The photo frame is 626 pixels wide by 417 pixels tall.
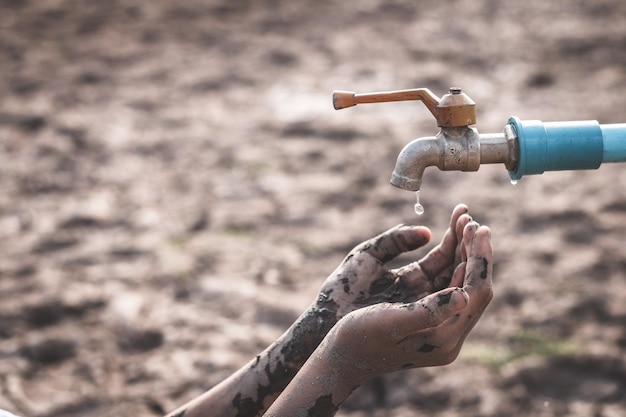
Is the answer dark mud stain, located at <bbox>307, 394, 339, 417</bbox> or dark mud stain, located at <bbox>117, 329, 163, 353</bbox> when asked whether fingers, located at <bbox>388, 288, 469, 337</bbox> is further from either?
dark mud stain, located at <bbox>117, 329, 163, 353</bbox>

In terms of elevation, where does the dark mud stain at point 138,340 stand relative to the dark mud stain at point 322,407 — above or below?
below

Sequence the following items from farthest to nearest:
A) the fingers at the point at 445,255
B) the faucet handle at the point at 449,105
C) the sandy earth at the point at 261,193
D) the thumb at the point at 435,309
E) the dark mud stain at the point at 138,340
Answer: the dark mud stain at the point at 138,340 < the sandy earth at the point at 261,193 < the fingers at the point at 445,255 < the faucet handle at the point at 449,105 < the thumb at the point at 435,309

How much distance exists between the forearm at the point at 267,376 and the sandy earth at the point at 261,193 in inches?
33.3

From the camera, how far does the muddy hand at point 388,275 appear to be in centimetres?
176

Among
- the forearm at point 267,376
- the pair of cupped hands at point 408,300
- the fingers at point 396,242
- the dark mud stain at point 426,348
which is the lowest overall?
the forearm at point 267,376

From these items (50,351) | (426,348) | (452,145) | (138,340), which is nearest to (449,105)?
(452,145)

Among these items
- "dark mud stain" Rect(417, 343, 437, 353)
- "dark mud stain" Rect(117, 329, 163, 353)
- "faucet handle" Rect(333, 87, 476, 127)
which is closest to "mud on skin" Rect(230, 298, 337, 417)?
"dark mud stain" Rect(417, 343, 437, 353)

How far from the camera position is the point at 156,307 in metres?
3.16

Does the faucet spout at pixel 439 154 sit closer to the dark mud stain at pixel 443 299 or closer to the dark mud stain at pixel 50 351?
the dark mud stain at pixel 443 299

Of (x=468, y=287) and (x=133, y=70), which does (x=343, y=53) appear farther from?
(x=468, y=287)

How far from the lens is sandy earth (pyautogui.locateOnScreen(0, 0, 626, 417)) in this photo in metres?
2.79

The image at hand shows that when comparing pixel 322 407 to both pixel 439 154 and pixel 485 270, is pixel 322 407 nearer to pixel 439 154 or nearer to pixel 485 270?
pixel 485 270

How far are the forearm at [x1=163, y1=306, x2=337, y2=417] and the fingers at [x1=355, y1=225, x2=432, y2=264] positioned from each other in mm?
178

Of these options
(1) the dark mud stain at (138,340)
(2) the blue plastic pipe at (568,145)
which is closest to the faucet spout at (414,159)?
(2) the blue plastic pipe at (568,145)
